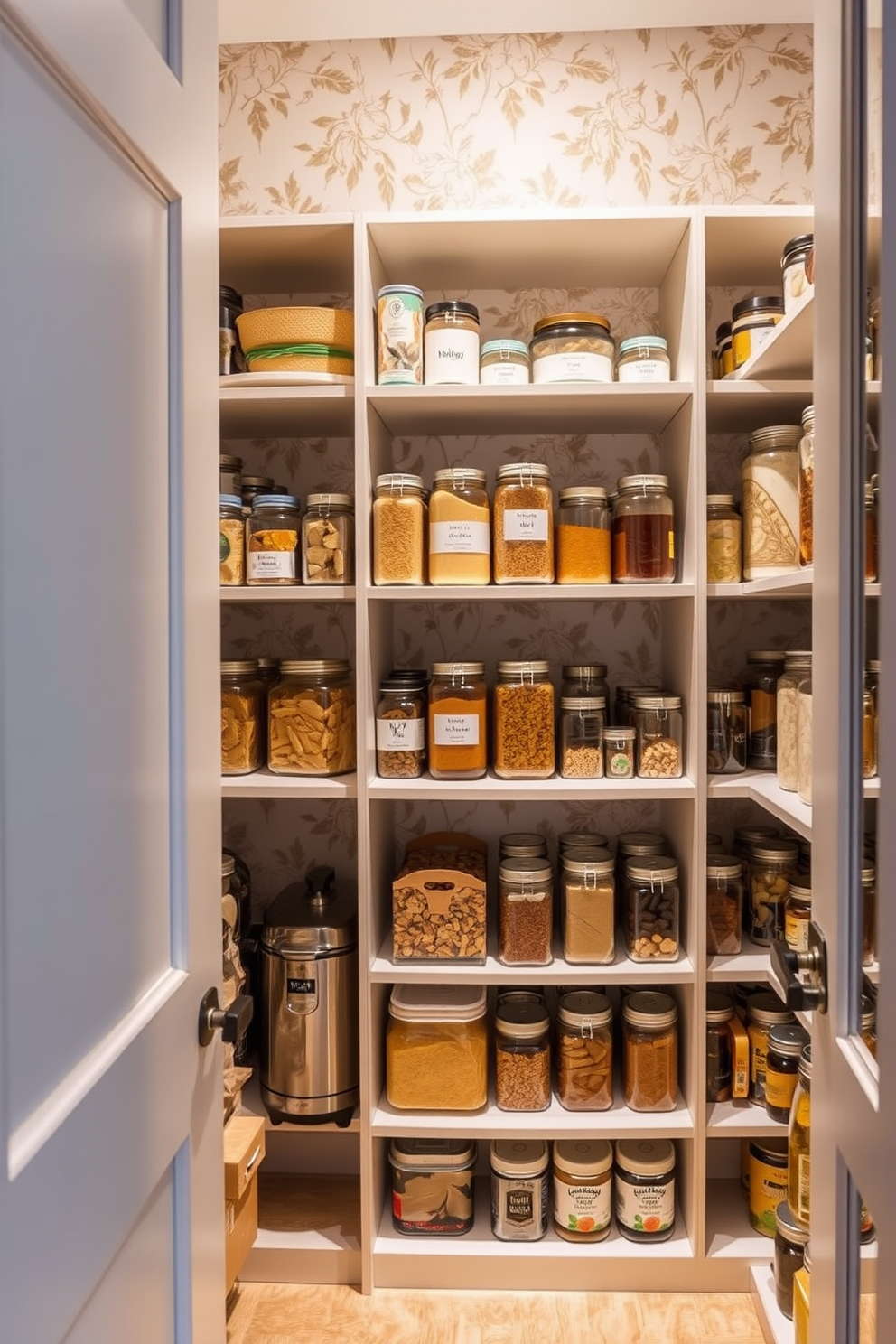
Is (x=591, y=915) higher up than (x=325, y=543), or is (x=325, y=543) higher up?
(x=325, y=543)

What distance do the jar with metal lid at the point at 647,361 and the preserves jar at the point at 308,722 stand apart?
776 millimetres

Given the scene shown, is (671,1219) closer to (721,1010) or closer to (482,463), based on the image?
(721,1010)

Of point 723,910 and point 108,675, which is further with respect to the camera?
point 723,910

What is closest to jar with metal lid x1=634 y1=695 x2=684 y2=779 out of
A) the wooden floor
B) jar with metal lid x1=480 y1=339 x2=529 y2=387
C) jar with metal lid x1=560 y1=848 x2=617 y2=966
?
jar with metal lid x1=560 y1=848 x2=617 y2=966

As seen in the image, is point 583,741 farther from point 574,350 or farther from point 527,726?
point 574,350

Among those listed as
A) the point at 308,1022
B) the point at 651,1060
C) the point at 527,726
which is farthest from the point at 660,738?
the point at 308,1022

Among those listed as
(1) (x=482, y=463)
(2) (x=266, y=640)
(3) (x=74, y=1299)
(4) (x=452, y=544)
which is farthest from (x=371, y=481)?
(3) (x=74, y=1299)

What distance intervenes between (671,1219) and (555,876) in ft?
2.22

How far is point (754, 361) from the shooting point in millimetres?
1625

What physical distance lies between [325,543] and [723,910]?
1032mm

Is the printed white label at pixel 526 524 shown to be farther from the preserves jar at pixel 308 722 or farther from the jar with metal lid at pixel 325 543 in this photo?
the preserves jar at pixel 308 722

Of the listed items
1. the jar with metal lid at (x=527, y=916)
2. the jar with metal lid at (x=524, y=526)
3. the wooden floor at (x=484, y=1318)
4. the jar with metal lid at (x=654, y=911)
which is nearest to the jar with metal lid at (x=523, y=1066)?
the jar with metal lid at (x=527, y=916)

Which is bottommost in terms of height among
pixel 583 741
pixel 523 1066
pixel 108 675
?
pixel 523 1066

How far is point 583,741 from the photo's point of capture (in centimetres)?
175
